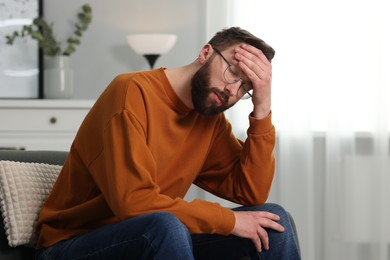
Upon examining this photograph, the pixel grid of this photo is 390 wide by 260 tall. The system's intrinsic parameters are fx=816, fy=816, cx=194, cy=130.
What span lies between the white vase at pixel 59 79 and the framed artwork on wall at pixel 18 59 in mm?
104

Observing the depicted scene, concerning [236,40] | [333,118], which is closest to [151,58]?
[333,118]

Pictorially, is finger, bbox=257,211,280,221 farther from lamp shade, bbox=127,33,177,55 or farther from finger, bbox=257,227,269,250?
lamp shade, bbox=127,33,177,55

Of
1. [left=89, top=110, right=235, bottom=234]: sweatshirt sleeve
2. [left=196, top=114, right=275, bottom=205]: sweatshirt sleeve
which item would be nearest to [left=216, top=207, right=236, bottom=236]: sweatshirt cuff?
[left=89, top=110, right=235, bottom=234]: sweatshirt sleeve

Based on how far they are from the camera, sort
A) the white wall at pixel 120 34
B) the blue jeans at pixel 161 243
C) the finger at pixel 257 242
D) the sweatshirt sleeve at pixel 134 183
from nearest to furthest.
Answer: the blue jeans at pixel 161 243 → the sweatshirt sleeve at pixel 134 183 → the finger at pixel 257 242 → the white wall at pixel 120 34

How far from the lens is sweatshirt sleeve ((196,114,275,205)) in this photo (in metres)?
2.18

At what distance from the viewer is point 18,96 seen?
13.3 ft

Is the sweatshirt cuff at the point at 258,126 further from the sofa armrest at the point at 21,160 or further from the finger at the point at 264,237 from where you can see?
the sofa armrest at the point at 21,160

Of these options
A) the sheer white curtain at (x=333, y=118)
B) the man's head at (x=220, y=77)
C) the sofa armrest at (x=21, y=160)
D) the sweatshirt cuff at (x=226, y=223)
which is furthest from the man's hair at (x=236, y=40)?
the sheer white curtain at (x=333, y=118)

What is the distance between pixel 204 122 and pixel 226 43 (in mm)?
235

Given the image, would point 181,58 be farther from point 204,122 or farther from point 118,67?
point 204,122

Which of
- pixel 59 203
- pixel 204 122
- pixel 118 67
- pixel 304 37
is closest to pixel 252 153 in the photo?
pixel 204 122

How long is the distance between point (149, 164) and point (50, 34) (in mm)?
2317

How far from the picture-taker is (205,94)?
201 cm

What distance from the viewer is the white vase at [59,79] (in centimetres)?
396
